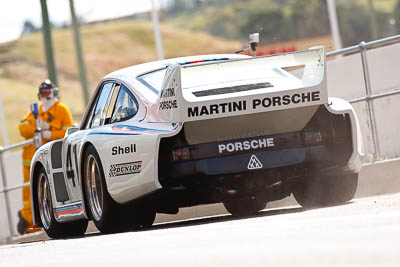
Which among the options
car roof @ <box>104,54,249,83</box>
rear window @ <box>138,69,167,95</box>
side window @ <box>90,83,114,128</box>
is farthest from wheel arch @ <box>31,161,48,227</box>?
rear window @ <box>138,69,167,95</box>

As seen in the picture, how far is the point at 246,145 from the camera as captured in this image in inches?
384

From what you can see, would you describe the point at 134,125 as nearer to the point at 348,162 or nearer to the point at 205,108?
the point at 205,108

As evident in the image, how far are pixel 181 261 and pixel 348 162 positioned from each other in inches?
156

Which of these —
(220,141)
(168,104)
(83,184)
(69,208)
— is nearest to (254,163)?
(220,141)

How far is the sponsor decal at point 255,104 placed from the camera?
955 cm

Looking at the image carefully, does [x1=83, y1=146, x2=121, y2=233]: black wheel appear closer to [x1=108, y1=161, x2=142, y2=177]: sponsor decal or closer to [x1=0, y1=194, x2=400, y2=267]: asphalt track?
[x1=108, y1=161, x2=142, y2=177]: sponsor decal

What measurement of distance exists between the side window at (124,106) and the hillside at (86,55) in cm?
6511

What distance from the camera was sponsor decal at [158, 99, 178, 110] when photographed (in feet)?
31.4

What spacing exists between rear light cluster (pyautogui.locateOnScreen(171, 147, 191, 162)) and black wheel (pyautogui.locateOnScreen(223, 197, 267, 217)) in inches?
95.8

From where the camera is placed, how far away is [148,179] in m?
9.73

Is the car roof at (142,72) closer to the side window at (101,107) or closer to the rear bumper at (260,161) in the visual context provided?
the side window at (101,107)

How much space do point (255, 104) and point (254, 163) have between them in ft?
1.62

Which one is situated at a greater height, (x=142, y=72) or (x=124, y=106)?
(x=142, y=72)

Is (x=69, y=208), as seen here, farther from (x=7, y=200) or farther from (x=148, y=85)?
(x=7, y=200)
